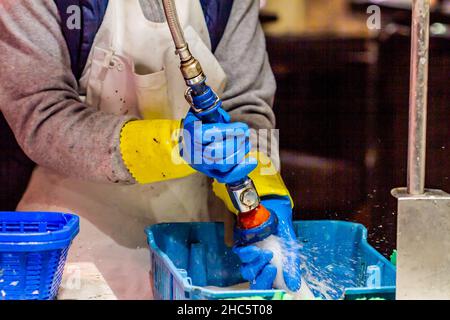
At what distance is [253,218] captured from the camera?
1.27 meters

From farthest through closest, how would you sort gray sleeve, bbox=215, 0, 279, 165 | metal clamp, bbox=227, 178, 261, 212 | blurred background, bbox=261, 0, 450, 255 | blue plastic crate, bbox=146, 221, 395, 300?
1. blurred background, bbox=261, 0, 450, 255
2. gray sleeve, bbox=215, 0, 279, 165
3. blue plastic crate, bbox=146, 221, 395, 300
4. metal clamp, bbox=227, 178, 261, 212

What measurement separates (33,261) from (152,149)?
0.28m

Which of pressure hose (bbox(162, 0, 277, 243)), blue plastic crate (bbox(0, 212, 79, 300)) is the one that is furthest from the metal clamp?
blue plastic crate (bbox(0, 212, 79, 300))

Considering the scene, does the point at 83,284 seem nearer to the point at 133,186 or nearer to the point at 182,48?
the point at 133,186

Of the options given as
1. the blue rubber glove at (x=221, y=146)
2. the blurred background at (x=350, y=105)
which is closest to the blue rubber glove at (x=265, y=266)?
the blue rubber glove at (x=221, y=146)

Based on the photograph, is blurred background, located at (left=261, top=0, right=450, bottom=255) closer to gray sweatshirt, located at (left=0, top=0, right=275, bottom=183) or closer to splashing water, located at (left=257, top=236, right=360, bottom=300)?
splashing water, located at (left=257, top=236, right=360, bottom=300)

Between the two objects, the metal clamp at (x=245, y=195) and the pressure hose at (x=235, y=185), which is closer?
the pressure hose at (x=235, y=185)

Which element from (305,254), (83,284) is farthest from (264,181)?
(83,284)

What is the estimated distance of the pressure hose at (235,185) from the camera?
1129 millimetres

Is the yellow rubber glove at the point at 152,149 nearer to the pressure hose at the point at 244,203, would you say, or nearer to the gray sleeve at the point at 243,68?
the pressure hose at the point at 244,203

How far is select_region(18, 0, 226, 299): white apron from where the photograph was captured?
1433mm

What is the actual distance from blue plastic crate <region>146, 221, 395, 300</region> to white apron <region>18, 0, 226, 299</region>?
0.10 metres

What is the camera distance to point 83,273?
142cm

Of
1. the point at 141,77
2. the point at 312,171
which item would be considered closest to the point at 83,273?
the point at 141,77
